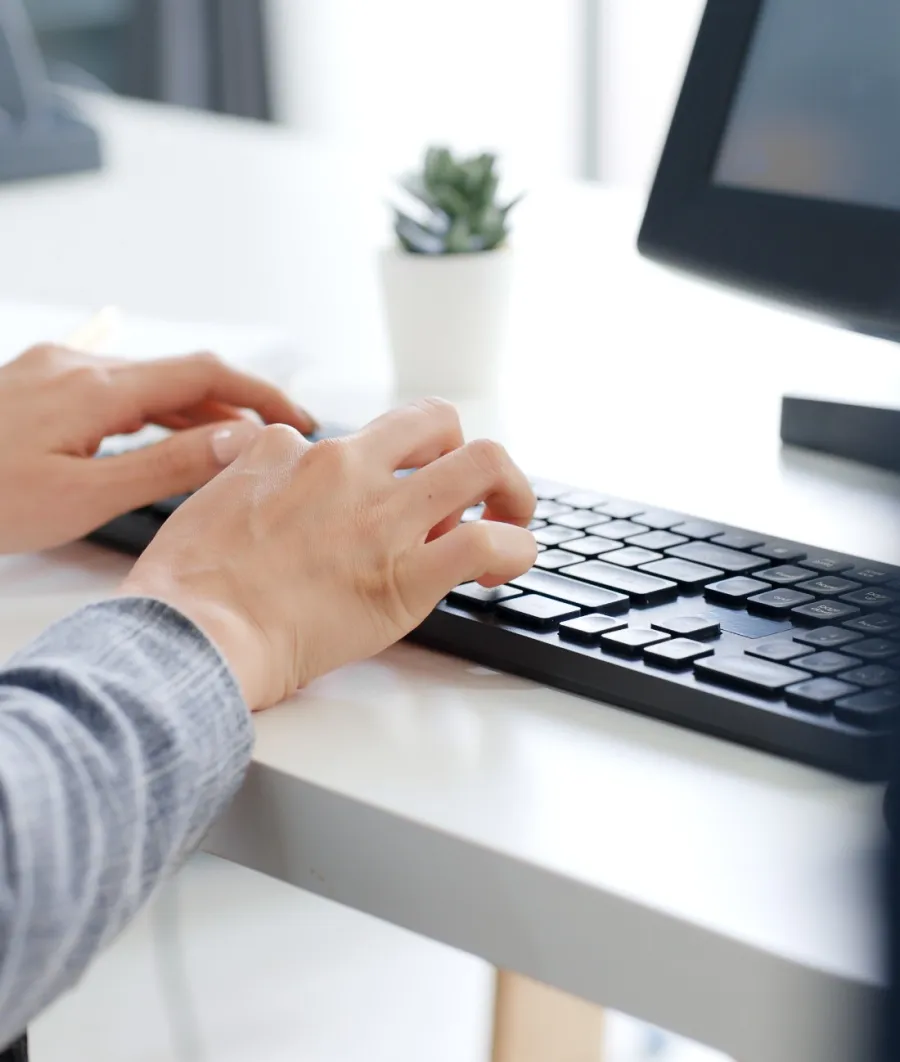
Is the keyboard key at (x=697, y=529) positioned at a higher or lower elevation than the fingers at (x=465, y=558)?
lower

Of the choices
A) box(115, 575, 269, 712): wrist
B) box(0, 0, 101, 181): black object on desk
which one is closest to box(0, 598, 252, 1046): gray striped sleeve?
box(115, 575, 269, 712): wrist

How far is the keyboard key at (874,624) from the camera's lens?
0.49 m

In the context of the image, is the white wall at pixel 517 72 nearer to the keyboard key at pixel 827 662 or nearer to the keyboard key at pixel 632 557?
the keyboard key at pixel 632 557

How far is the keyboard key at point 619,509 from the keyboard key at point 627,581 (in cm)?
6

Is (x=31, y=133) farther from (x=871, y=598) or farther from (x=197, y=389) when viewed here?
(x=871, y=598)

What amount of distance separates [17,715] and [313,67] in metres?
3.17

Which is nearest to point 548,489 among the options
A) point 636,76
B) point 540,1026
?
point 540,1026

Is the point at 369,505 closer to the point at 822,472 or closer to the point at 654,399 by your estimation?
the point at 822,472

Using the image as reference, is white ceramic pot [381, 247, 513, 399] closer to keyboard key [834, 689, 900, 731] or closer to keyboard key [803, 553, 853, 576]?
keyboard key [803, 553, 853, 576]

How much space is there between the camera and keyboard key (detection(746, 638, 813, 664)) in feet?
1.56

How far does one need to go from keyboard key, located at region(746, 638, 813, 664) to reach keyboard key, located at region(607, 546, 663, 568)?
0.08 m

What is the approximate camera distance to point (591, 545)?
1.92 feet

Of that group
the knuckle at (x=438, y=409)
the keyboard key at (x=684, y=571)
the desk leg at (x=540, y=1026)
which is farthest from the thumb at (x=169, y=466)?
the desk leg at (x=540, y=1026)

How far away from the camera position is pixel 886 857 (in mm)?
156
